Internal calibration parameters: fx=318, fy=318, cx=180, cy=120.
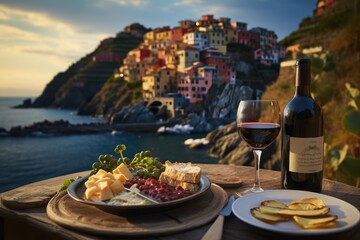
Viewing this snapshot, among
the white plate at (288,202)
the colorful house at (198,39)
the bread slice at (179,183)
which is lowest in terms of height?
the white plate at (288,202)

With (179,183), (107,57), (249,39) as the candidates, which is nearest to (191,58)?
(249,39)

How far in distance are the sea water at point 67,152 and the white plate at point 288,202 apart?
42.2 ft

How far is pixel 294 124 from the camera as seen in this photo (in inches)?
40.9

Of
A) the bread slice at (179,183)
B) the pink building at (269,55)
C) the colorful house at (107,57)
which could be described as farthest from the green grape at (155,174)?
the colorful house at (107,57)

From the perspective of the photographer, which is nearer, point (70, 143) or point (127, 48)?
point (70, 143)

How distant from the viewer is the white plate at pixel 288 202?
662mm

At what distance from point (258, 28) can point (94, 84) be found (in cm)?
2820

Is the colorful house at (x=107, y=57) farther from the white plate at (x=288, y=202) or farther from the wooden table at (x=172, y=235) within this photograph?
the white plate at (x=288, y=202)

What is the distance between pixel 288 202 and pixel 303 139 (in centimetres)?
22

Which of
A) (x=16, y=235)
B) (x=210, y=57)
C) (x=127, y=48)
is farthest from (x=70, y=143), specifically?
(x=127, y=48)

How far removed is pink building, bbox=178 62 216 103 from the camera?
33.1 metres

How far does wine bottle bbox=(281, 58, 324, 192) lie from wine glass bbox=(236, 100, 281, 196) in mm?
48

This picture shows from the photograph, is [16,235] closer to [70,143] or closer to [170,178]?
[170,178]

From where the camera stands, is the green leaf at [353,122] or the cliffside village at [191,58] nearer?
the green leaf at [353,122]
